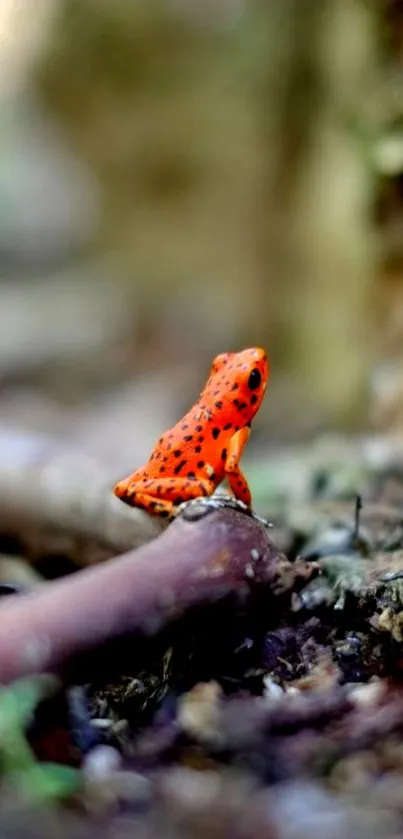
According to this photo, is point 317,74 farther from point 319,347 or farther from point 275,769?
point 275,769

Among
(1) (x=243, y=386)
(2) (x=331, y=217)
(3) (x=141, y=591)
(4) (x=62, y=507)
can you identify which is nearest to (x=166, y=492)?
(1) (x=243, y=386)

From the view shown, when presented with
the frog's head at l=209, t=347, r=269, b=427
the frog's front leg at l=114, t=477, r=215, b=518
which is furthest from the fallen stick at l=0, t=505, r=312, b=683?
the frog's head at l=209, t=347, r=269, b=427

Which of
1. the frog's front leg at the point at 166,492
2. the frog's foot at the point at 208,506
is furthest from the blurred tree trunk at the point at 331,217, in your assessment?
the frog's foot at the point at 208,506

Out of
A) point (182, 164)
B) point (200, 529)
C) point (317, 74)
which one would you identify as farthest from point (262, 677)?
point (182, 164)

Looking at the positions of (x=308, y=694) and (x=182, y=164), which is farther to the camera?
(x=182, y=164)

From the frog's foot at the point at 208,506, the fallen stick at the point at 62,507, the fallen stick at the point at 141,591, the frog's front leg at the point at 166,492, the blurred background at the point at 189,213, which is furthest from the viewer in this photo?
the blurred background at the point at 189,213

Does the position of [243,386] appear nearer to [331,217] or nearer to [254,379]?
[254,379]

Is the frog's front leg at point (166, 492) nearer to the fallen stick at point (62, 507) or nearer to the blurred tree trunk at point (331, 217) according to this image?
the fallen stick at point (62, 507)
